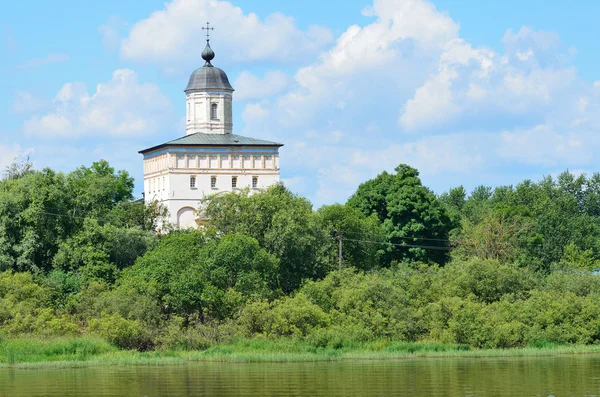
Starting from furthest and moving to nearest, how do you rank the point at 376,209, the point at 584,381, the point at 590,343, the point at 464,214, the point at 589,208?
1. the point at 589,208
2. the point at 464,214
3. the point at 376,209
4. the point at 590,343
5. the point at 584,381

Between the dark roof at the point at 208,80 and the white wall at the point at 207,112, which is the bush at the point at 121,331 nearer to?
the white wall at the point at 207,112

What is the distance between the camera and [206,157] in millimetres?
79125

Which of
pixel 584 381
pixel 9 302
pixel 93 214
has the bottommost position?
pixel 584 381

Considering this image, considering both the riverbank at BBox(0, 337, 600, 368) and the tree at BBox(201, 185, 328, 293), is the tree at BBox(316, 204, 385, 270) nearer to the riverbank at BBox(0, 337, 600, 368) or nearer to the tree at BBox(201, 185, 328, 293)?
the tree at BBox(201, 185, 328, 293)

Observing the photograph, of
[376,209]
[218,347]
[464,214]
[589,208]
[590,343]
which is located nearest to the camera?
[218,347]

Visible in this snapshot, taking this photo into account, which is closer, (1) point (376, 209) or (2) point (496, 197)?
(1) point (376, 209)

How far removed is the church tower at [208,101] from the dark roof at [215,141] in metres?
0.94

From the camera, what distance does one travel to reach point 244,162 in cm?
7975

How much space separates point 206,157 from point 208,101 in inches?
185

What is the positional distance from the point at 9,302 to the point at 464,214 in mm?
62635

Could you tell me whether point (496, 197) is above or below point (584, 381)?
above

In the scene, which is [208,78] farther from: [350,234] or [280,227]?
[280,227]

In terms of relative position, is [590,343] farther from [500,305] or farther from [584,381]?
[584,381]

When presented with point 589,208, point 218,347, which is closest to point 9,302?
point 218,347
